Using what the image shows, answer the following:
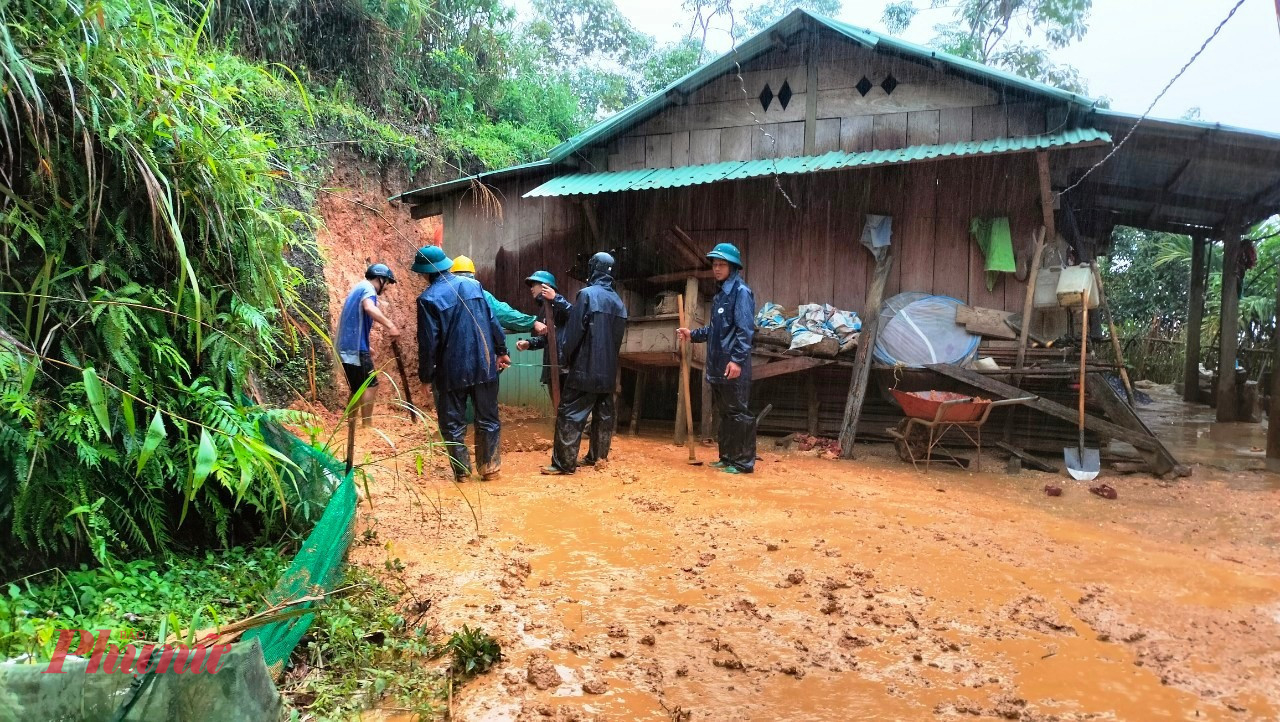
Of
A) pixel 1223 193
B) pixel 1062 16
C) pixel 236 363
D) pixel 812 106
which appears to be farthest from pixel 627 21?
pixel 236 363

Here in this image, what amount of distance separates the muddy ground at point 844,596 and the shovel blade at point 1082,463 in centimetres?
61

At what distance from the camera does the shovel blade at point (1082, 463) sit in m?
6.50

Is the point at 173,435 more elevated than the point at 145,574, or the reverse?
the point at 173,435

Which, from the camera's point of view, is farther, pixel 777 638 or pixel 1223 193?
pixel 1223 193

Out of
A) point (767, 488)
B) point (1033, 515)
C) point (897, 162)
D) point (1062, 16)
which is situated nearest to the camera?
point (1033, 515)

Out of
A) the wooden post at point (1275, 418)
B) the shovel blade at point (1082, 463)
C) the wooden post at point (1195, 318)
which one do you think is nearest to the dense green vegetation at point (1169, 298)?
the wooden post at point (1195, 318)

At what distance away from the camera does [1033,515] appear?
5.20 m

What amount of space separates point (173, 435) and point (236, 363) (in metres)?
0.41

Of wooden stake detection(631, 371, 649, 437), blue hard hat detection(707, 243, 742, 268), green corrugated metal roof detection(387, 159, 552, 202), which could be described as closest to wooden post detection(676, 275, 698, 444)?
wooden stake detection(631, 371, 649, 437)

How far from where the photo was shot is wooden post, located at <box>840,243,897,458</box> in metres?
7.55

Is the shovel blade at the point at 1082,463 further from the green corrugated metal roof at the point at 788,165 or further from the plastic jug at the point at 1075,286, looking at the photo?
the green corrugated metal roof at the point at 788,165

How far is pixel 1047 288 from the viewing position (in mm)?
7398

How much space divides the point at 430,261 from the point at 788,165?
4107mm

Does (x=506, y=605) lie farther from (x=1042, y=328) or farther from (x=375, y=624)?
(x=1042, y=328)
